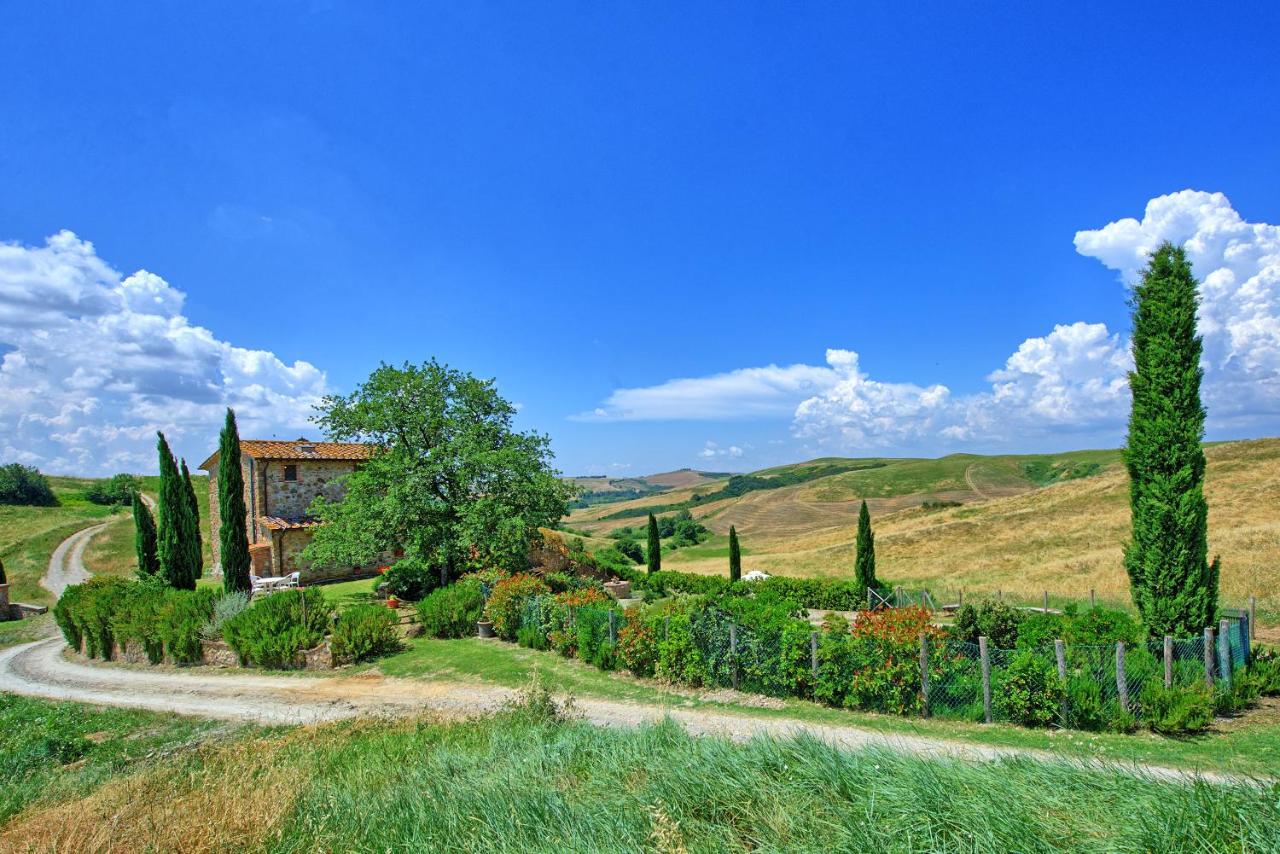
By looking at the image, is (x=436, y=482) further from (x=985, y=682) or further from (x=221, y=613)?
(x=985, y=682)

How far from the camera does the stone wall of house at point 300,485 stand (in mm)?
29844

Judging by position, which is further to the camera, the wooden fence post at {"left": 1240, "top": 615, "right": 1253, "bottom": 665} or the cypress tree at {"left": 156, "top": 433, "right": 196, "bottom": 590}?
the cypress tree at {"left": 156, "top": 433, "right": 196, "bottom": 590}

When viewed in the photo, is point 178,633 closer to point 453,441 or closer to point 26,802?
point 453,441

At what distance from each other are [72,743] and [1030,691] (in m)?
16.0

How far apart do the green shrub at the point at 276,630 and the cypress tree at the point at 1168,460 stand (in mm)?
20235

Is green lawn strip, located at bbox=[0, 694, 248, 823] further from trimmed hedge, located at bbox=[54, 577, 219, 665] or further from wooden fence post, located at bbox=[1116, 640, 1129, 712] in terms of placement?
wooden fence post, located at bbox=[1116, 640, 1129, 712]

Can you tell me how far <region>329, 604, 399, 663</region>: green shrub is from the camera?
1631cm

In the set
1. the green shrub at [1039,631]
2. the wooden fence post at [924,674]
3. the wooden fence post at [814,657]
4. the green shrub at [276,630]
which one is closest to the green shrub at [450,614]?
the green shrub at [276,630]

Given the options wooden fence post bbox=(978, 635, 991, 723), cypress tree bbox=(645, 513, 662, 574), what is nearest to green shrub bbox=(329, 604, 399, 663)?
wooden fence post bbox=(978, 635, 991, 723)

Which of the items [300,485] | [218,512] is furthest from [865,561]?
[218,512]

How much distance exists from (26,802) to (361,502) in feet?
59.0

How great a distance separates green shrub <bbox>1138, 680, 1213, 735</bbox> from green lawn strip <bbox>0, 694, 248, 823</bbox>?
1461cm

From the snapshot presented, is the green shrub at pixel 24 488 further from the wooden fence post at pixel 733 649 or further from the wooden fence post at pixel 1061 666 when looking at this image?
the wooden fence post at pixel 1061 666

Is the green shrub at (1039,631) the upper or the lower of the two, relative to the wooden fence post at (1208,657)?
lower
